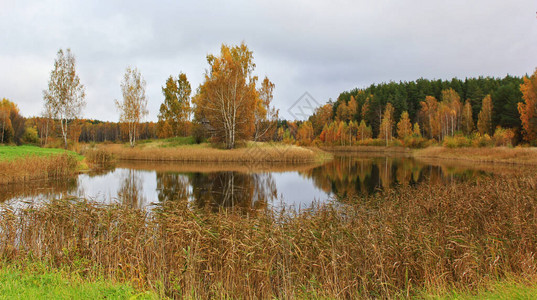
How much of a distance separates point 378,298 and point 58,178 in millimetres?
17213

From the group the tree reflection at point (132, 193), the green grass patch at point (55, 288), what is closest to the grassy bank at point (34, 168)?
the tree reflection at point (132, 193)

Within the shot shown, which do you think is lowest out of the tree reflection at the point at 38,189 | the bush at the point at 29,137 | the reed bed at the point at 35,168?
the tree reflection at the point at 38,189

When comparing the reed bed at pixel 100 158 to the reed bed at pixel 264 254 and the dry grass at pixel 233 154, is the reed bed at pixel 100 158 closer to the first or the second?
the dry grass at pixel 233 154

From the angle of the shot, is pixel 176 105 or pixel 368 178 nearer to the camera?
pixel 368 178

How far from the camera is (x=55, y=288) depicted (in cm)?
386

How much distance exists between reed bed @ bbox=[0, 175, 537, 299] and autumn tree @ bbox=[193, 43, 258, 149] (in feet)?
72.1

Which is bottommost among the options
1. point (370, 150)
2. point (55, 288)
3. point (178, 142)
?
point (55, 288)

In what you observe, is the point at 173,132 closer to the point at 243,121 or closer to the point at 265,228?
the point at 243,121

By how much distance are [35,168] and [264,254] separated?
608 inches

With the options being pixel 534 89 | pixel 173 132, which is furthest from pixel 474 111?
pixel 173 132

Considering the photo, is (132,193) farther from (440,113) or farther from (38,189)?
(440,113)

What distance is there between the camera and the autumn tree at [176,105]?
3731 centimetres

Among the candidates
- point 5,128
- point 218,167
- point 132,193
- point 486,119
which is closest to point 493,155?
point 486,119

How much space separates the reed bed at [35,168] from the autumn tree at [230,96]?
1312cm
